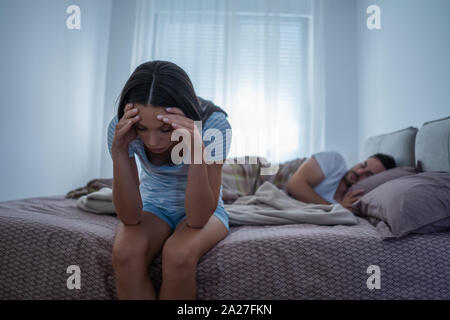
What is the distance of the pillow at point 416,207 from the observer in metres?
0.96

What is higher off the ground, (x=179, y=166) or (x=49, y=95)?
(x=49, y=95)

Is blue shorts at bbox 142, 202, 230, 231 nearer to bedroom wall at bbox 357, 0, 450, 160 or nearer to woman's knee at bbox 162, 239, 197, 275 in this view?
woman's knee at bbox 162, 239, 197, 275

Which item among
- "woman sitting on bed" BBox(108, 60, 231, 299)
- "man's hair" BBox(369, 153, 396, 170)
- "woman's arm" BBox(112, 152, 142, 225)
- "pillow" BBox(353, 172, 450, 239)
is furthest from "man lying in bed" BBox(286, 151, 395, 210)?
"woman's arm" BBox(112, 152, 142, 225)

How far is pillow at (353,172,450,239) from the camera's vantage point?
956 mm

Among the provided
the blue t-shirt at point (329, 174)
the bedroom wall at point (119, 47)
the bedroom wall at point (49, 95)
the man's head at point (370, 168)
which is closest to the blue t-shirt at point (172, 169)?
the blue t-shirt at point (329, 174)

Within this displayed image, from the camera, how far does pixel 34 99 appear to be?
2.02 meters

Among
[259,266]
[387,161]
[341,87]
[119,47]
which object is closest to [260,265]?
[259,266]

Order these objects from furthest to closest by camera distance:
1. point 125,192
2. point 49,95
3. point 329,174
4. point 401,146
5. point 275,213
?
1. point 49,95
2. point 329,174
3. point 401,146
4. point 275,213
5. point 125,192

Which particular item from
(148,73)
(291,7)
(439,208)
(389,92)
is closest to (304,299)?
(439,208)

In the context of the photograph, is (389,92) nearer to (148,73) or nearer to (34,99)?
(148,73)

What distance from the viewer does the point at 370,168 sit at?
1681 millimetres

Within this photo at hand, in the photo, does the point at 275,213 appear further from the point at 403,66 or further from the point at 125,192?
the point at 403,66

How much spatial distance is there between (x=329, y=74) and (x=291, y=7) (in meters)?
0.83

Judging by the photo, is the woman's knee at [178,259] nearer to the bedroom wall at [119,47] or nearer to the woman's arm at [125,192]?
the woman's arm at [125,192]
